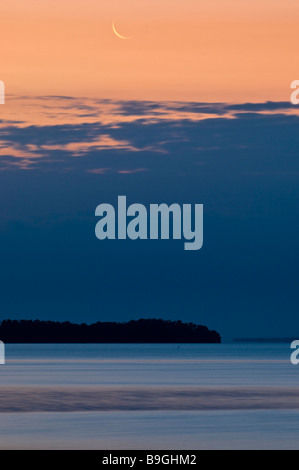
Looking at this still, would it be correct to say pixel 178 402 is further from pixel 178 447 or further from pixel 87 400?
pixel 178 447

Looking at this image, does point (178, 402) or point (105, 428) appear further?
point (178, 402)

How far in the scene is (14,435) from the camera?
41.4 metres

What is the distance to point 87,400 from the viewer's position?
203 ft
